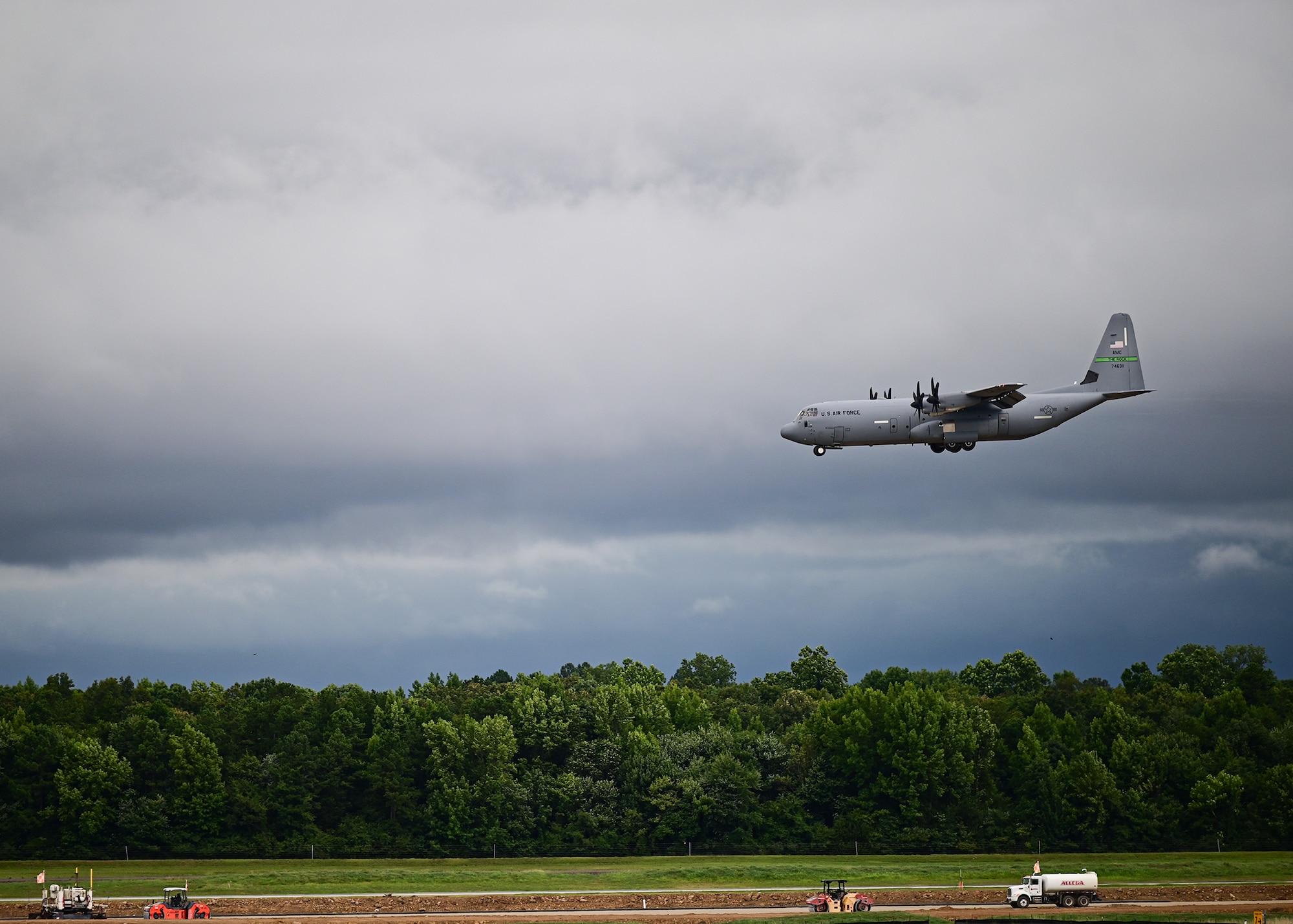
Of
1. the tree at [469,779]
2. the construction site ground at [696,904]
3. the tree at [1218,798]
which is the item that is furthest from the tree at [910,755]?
the construction site ground at [696,904]

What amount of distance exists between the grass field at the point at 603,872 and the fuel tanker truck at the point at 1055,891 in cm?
1397

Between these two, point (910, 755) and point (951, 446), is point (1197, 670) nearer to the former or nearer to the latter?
point (910, 755)

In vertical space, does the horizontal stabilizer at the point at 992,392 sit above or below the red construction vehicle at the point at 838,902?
above

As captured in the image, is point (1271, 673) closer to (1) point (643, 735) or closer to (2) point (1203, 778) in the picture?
(2) point (1203, 778)

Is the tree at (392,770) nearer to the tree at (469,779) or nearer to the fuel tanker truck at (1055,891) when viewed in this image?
the tree at (469,779)

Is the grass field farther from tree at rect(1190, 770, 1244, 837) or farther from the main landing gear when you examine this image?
the main landing gear

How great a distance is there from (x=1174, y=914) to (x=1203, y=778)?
54910mm

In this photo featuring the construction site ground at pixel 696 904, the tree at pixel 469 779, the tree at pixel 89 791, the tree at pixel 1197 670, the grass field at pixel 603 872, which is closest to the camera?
the construction site ground at pixel 696 904

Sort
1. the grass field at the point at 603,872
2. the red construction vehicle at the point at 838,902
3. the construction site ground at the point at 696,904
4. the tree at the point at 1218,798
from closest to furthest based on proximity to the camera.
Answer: the red construction vehicle at the point at 838,902 < the construction site ground at the point at 696,904 < the grass field at the point at 603,872 < the tree at the point at 1218,798

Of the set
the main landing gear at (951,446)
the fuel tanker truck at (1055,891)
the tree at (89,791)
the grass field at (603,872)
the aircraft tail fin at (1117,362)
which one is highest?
the aircraft tail fin at (1117,362)

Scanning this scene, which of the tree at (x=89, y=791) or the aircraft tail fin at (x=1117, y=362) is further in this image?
the tree at (x=89, y=791)

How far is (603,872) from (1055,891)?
37.9 metres

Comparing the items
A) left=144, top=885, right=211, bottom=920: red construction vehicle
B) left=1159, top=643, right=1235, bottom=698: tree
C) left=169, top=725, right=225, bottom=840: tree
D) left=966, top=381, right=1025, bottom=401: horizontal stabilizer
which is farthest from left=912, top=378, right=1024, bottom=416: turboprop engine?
left=1159, top=643, right=1235, bottom=698: tree

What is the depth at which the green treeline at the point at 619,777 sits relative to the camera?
122125 mm
